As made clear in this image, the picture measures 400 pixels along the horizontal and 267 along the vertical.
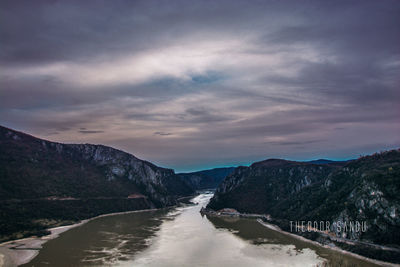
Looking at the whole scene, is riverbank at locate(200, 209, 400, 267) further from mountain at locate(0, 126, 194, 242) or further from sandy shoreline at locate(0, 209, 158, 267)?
sandy shoreline at locate(0, 209, 158, 267)

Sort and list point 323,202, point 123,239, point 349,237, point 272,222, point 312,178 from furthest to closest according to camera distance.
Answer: point 312,178 → point 272,222 → point 323,202 → point 123,239 → point 349,237

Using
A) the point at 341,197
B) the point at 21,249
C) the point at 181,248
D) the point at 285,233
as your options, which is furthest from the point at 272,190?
the point at 21,249

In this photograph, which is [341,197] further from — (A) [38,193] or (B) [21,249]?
(A) [38,193]

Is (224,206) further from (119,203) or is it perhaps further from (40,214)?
(40,214)

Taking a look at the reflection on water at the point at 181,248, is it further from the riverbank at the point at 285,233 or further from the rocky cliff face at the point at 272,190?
the rocky cliff face at the point at 272,190

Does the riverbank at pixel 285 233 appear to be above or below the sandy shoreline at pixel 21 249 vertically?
above

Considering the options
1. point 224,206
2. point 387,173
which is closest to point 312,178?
point 224,206

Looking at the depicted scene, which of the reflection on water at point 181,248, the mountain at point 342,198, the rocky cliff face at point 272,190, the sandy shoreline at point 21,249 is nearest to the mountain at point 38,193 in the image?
the sandy shoreline at point 21,249
